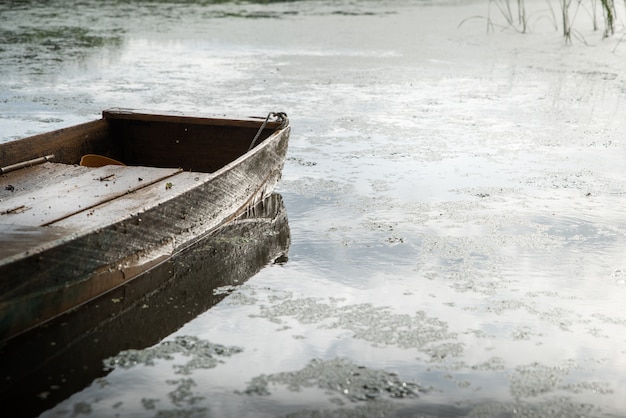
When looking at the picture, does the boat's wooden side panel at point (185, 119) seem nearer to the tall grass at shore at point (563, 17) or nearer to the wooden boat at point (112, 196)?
the wooden boat at point (112, 196)

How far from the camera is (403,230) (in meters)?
3.92

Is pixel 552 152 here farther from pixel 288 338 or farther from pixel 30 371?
pixel 30 371

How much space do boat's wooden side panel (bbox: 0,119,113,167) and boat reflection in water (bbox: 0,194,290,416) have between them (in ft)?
3.43

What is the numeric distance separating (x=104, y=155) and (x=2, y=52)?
5563 millimetres

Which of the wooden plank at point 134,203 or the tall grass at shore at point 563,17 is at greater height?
the tall grass at shore at point 563,17

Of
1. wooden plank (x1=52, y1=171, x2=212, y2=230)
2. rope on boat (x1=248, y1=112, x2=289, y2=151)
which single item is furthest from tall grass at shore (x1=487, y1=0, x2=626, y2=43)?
wooden plank (x1=52, y1=171, x2=212, y2=230)

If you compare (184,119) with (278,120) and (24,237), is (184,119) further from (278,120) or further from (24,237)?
(24,237)

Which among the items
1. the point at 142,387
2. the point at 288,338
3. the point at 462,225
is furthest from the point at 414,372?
the point at 462,225

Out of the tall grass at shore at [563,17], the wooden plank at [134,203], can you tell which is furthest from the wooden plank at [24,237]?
the tall grass at shore at [563,17]

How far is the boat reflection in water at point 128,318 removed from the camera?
7.90 ft

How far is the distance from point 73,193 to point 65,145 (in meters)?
0.75

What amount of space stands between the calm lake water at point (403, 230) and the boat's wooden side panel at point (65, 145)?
92 centimetres

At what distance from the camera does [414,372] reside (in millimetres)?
2512

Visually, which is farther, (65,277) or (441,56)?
(441,56)
